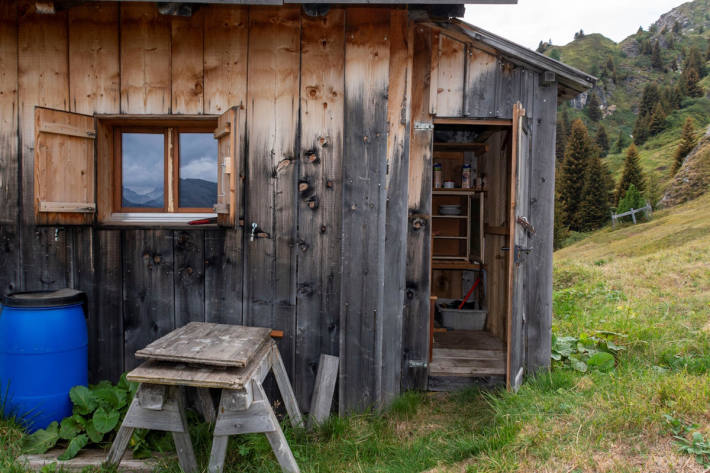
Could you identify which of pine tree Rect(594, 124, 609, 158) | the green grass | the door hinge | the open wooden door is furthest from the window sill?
pine tree Rect(594, 124, 609, 158)

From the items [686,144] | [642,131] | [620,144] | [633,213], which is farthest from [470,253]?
[620,144]

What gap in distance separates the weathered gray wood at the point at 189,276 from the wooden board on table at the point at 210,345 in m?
0.33

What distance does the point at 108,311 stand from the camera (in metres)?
3.42

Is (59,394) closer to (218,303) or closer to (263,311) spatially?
(218,303)

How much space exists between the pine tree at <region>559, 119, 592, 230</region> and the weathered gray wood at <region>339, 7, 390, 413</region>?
31089 millimetres

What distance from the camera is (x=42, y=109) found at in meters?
2.98

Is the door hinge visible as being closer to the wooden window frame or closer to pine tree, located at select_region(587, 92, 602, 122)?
the wooden window frame

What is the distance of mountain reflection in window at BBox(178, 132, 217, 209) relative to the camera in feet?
11.5

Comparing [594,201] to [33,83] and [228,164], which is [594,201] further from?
[33,83]

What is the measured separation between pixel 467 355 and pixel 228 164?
9.61 ft

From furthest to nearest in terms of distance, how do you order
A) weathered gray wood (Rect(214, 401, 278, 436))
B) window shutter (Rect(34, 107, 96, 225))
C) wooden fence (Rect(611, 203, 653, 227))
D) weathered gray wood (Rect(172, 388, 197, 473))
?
1. wooden fence (Rect(611, 203, 653, 227))
2. window shutter (Rect(34, 107, 96, 225))
3. weathered gray wood (Rect(172, 388, 197, 473))
4. weathered gray wood (Rect(214, 401, 278, 436))

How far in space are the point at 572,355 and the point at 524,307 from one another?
2.31 feet

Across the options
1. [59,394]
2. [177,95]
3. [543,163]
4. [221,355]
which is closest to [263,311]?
[221,355]

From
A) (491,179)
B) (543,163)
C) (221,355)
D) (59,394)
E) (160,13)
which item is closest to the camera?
(221,355)
